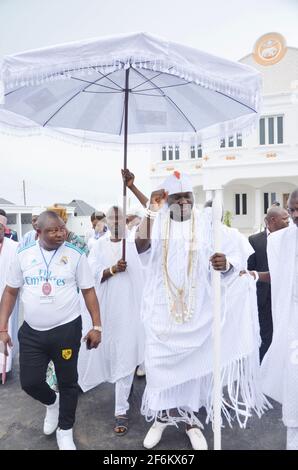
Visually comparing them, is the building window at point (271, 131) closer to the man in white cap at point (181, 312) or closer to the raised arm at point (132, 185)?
the raised arm at point (132, 185)

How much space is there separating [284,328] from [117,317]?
1.46 metres

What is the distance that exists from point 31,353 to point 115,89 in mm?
2387

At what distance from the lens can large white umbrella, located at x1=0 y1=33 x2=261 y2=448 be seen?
Result: 2.20 m

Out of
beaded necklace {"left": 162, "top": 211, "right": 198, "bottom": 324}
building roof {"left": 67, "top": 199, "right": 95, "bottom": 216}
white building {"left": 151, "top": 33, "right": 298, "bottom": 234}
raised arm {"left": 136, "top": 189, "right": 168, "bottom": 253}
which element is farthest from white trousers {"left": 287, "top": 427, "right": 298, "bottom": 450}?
building roof {"left": 67, "top": 199, "right": 95, "bottom": 216}

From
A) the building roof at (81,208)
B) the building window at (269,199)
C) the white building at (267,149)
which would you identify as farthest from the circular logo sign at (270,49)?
the building roof at (81,208)

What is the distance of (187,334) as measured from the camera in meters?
2.92

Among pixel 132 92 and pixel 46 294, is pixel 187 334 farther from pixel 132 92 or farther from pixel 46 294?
pixel 132 92

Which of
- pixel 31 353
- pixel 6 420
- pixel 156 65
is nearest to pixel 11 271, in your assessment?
pixel 31 353

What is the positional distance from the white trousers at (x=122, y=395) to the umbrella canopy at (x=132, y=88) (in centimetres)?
247

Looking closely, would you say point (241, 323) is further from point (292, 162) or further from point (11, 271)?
point (292, 162)

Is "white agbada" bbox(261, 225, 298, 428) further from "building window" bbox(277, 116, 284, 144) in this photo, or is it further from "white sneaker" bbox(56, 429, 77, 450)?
"building window" bbox(277, 116, 284, 144)

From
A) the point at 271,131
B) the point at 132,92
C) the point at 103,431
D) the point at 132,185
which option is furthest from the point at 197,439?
the point at 271,131

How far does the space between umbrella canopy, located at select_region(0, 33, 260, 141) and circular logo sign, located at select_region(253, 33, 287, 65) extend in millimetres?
17931

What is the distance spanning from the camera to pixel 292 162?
61.9 ft
